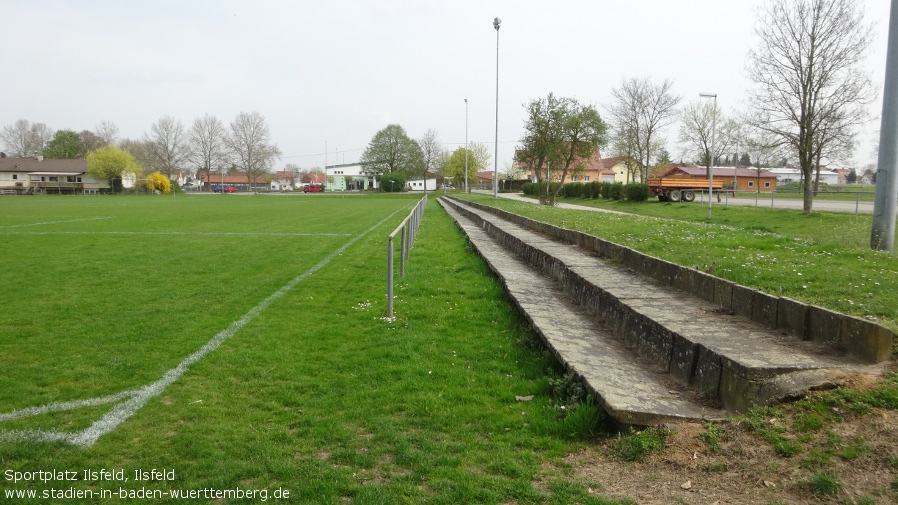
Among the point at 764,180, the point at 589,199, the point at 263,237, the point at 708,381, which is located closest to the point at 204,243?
the point at 263,237

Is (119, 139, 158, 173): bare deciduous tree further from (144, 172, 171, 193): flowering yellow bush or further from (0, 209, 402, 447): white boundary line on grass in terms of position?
(0, 209, 402, 447): white boundary line on grass

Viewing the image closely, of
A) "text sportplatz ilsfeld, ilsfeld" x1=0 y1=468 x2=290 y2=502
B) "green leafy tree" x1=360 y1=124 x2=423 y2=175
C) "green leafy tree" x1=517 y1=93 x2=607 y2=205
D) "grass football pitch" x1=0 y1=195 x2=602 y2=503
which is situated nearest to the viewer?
"text sportplatz ilsfeld, ilsfeld" x1=0 y1=468 x2=290 y2=502

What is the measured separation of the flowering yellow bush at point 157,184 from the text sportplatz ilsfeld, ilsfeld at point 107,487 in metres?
89.0

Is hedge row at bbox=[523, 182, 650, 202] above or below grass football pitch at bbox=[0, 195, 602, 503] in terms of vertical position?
above

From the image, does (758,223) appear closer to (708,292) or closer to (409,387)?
(708,292)

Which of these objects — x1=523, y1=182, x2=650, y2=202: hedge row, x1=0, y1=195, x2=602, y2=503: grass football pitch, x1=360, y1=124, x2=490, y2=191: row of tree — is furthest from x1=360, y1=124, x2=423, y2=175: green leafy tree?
x1=0, y1=195, x2=602, y2=503: grass football pitch

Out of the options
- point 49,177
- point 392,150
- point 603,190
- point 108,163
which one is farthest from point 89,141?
point 603,190

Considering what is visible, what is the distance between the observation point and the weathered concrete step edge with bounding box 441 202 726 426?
3.46 m

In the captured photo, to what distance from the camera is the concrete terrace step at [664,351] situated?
3412mm

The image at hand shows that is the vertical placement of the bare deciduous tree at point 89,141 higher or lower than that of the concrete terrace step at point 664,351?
higher

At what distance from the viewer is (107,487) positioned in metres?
3.04

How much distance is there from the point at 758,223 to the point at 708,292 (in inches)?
754

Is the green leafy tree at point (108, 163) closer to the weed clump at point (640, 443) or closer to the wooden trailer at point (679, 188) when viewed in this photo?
the wooden trailer at point (679, 188)

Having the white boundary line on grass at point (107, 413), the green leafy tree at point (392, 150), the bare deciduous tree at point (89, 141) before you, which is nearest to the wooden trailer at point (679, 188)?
the white boundary line on grass at point (107, 413)
